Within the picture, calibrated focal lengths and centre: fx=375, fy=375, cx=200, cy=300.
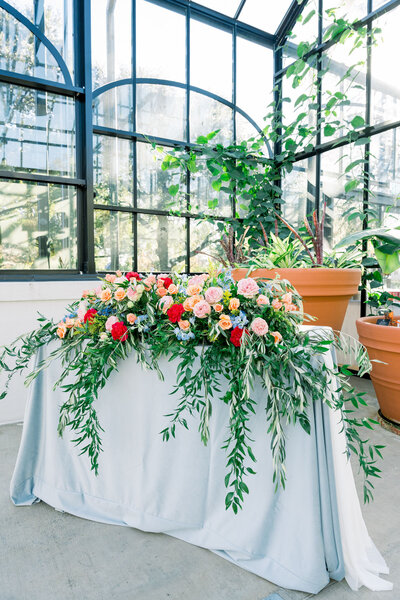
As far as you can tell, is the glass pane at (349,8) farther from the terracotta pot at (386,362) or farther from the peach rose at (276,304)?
the peach rose at (276,304)

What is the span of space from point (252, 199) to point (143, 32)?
164 centimetres

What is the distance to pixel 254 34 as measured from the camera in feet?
12.2

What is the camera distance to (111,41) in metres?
2.93

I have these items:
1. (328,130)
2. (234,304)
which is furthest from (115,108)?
(234,304)

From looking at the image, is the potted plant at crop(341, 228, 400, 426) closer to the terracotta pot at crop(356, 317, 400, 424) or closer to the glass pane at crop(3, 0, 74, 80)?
the terracotta pot at crop(356, 317, 400, 424)

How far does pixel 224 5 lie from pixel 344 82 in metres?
1.36

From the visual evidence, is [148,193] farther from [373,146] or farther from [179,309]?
[179,309]

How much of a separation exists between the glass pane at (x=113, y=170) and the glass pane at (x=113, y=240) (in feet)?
0.36

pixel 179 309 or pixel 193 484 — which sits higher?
pixel 179 309

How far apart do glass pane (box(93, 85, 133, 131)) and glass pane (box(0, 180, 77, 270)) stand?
664mm

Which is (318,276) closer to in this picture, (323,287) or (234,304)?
(323,287)

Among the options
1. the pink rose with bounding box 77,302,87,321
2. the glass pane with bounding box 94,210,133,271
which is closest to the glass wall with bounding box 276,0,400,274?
the glass pane with bounding box 94,210,133,271

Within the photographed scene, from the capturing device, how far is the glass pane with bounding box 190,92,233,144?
3.37m

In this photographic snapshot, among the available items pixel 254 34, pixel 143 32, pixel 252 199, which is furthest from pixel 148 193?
pixel 254 34
